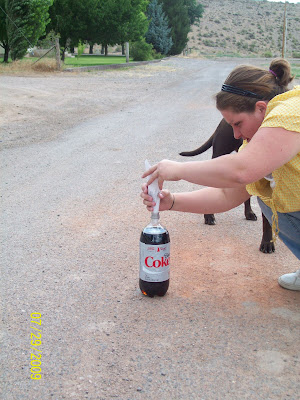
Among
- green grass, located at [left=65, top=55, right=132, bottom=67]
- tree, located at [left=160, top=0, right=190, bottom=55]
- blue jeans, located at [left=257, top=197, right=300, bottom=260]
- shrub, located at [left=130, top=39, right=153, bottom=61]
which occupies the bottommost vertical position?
blue jeans, located at [left=257, top=197, right=300, bottom=260]

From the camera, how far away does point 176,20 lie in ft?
155

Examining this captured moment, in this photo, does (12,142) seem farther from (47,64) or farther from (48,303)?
(47,64)

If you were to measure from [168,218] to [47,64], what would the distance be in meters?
17.7

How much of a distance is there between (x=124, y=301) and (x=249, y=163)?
1.15m

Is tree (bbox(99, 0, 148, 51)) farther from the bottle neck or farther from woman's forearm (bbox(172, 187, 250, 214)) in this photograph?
the bottle neck

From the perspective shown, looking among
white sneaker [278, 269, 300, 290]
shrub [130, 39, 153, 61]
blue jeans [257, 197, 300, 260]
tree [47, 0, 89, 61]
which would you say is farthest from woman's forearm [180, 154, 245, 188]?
shrub [130, 39, 153, 61]

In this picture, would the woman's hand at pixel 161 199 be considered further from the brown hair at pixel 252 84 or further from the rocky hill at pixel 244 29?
the rocky hill at pixel 244 29

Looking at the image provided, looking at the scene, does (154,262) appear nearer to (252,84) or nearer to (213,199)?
(213,199)

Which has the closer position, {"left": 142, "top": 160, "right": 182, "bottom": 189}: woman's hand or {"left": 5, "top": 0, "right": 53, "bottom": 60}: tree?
{"left": 142, "top": 160, "right": 182, "bottom": 189}: woman's hand

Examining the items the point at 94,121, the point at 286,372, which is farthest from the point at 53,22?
the point at 286,372

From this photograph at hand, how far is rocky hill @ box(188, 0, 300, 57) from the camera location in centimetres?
7138

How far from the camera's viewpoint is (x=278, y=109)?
2.29 meters

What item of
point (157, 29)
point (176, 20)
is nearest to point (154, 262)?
point (157, 29)
